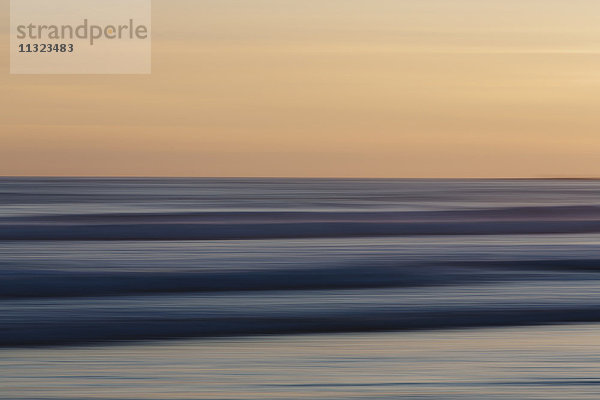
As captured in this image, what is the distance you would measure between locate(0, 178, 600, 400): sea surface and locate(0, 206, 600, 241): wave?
107 inches

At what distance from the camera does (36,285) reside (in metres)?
10.1

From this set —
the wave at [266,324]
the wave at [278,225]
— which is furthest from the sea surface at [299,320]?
the wave at [278,225]

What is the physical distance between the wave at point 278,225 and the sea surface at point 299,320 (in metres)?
2.71

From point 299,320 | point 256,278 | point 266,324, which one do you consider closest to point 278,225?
point 256,278

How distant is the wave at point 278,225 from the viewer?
19.4m

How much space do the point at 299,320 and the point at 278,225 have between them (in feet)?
45.4

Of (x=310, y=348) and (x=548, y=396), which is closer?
(x=548, y=396)

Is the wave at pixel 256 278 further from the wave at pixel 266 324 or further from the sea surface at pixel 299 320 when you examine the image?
the wave at pixel 266 324

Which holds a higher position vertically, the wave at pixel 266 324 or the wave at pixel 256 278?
the wave at pixel 256 278

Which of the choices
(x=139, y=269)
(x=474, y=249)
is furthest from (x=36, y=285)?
(x=474, y=249)

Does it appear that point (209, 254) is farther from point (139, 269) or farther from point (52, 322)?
point (52, 322)

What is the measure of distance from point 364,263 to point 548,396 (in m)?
7.07

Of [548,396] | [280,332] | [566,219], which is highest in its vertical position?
[566,219]

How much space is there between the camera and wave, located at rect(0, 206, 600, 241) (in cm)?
1936
